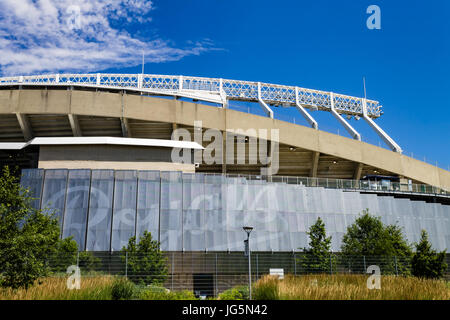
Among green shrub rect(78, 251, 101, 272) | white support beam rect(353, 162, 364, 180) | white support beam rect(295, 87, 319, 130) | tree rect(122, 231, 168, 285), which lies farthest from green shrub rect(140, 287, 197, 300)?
white support beam rect(353, 162, 364, 180)

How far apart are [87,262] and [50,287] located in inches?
314

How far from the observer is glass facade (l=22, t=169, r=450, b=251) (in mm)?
34625

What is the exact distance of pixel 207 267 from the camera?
109 feet

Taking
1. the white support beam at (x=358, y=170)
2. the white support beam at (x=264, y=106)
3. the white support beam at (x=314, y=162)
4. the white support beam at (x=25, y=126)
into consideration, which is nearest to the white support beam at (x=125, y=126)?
the white support beam at (x=25, y=126)

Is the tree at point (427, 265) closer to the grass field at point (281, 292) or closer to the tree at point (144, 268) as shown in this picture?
the grass field at point (281, 292)

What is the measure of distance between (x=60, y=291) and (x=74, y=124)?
29506mm

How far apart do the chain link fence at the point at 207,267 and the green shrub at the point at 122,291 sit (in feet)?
8.60

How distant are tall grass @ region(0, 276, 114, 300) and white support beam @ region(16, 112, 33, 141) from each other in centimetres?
2882

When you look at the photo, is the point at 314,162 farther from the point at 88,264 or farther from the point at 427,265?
the point at 88,264

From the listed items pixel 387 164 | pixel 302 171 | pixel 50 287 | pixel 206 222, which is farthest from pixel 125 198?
pixel 387 164

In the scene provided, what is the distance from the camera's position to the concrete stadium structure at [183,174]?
116 ft

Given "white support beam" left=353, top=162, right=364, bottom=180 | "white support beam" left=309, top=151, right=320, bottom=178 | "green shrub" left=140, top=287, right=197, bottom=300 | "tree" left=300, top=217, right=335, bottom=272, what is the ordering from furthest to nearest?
"white support beam" left=353, top=162, right=364, bottom=180, "white support beam" left=309, top=151, right=320, bottom=178, "tree" left=300, top=217, right=335, bottom=272, "green shrub" left=140, top=287, right=197, bottom=300

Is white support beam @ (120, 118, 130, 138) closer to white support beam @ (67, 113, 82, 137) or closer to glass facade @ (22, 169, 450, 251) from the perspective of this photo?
white support beam @ (67, 113, 82, 137)

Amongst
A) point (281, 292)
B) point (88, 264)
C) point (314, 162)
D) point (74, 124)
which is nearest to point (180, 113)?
point (74, 124)
